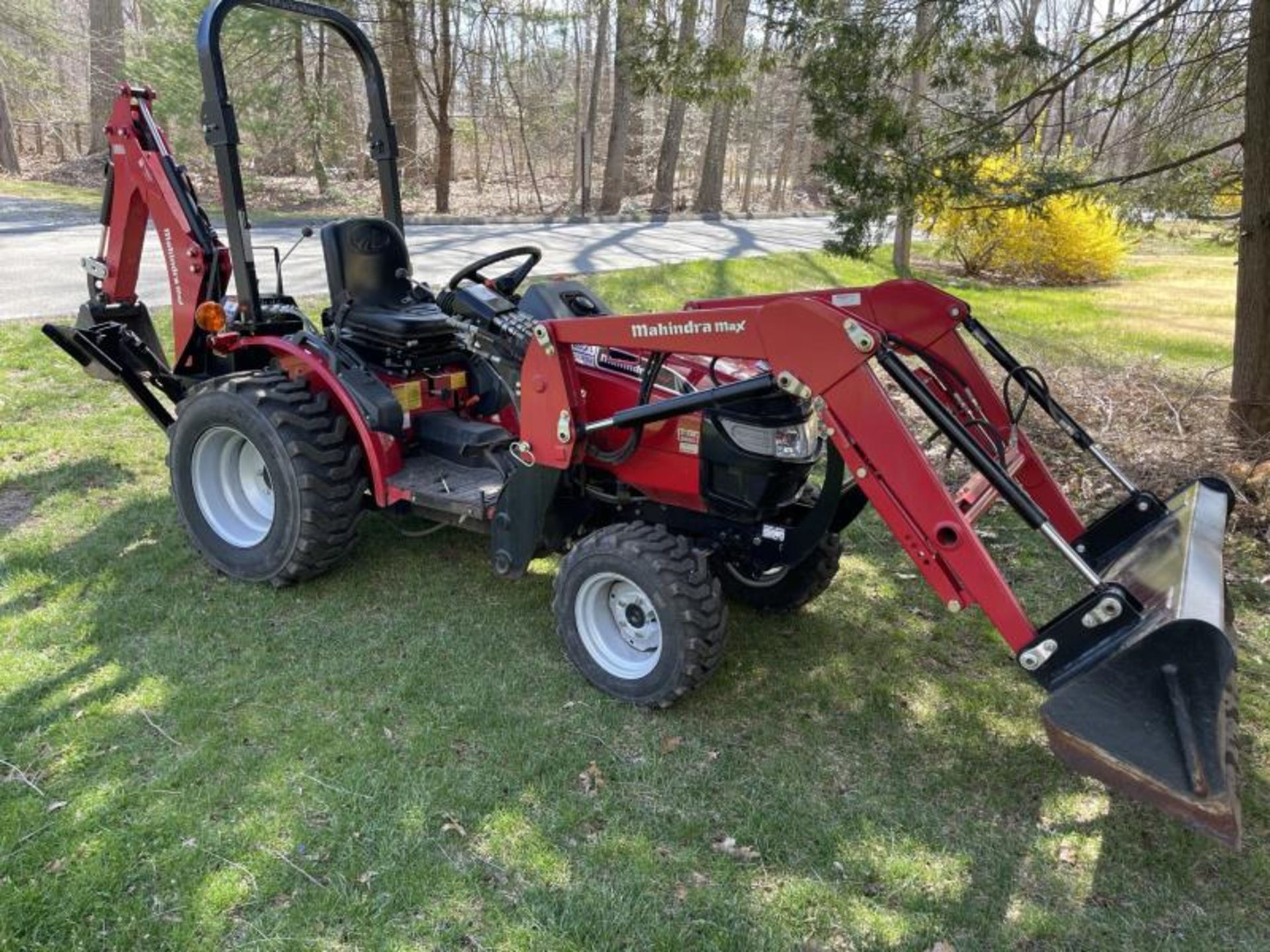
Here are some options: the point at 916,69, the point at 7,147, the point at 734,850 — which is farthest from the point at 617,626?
the point at 7,147

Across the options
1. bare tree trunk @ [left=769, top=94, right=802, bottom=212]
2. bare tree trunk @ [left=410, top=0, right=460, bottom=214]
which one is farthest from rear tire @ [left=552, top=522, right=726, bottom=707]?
bare tree trunk @ [left=769, top=94, right=802, bottom=212]

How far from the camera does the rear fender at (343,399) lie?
3.97m

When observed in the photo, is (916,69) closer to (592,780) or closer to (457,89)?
(592,780)

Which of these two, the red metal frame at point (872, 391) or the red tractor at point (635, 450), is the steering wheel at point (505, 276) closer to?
the red tractor at point (635, 450)

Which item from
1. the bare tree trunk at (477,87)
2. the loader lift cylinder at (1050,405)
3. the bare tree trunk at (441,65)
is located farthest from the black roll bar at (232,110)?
the bare tree trunk at (477,87)

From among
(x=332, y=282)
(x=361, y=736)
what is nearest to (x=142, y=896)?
(x=361, y=736)

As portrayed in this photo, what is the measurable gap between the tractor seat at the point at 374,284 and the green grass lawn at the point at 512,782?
3.66ft

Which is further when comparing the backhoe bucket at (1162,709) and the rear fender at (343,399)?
the rear fender at (343,399)

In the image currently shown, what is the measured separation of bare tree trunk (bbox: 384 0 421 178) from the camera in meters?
15.6

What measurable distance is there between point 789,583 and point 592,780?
1.43m

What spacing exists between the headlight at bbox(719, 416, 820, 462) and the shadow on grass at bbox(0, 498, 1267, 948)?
37.8 inches

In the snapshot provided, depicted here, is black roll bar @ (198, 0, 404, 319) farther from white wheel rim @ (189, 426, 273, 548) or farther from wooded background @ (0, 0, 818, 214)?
wooded background @ (0, 0, 818, 214)

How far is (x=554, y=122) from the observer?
2784cm

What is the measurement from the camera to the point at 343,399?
13.0 feet
